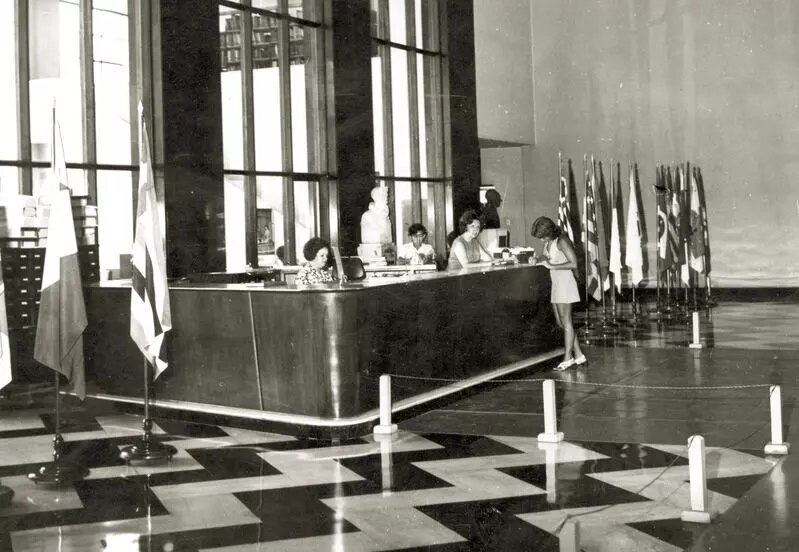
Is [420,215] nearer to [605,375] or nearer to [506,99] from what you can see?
[506,99]

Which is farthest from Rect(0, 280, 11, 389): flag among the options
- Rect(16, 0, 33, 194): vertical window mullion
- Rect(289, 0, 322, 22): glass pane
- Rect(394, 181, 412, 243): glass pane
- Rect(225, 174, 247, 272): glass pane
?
Rect(394, 181, 412, 243): glass pane

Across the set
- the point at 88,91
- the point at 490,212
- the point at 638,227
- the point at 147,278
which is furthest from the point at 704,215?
the point at 147,278

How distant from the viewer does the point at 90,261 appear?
10.5 meters

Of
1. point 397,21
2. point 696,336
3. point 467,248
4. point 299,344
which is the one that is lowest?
point 696,336

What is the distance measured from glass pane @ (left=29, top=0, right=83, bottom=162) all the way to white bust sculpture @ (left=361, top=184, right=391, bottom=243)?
4.73 m

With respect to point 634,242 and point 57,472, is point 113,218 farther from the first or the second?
point 634,242

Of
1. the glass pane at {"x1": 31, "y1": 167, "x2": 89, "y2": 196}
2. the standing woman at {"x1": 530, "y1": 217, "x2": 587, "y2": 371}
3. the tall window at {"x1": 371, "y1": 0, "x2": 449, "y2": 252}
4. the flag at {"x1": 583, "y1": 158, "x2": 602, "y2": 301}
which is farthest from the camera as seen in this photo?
the tall window at {"x1": 371, "y1": 0, "x2": 449, "y2": 252}

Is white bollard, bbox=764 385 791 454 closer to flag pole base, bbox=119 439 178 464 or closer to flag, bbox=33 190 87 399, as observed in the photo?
flag pole base, bbox=119 439 178 464

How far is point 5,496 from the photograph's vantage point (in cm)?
591

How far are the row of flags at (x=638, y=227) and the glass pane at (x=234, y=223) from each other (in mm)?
5293

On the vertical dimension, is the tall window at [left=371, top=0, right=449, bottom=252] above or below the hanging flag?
above

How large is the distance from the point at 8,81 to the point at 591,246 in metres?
8.92

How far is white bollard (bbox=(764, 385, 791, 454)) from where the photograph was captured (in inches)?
255

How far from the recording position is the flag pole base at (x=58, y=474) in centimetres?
637
